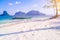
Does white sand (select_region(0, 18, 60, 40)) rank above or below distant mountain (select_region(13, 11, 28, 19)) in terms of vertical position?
below

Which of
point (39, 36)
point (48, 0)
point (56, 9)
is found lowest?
point (39, 36)

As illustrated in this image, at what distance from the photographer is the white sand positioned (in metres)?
1.41

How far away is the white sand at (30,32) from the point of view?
1408 mm

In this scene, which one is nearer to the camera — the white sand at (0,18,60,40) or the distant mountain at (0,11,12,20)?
the white sand at (0,18,60,40)

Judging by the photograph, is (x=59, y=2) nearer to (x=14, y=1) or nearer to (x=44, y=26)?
(x=44, y=26)

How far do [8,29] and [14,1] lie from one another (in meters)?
0.42

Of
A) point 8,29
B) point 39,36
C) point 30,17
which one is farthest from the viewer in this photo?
point 30,17

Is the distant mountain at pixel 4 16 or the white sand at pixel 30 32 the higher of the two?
the distant mountain at pixel 4 16

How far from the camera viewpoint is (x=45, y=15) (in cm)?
186

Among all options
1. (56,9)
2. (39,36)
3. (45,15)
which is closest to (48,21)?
(45,15)

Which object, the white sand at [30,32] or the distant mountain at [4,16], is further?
the distant mountain at [4,16]

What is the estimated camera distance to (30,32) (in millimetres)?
1551

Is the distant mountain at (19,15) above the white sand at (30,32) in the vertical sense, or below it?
above

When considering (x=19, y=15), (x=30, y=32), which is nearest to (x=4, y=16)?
(x=19, y=15)
